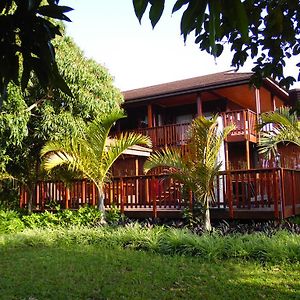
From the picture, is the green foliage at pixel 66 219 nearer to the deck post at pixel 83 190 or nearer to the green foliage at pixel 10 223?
the green foliage at pixel 10 223

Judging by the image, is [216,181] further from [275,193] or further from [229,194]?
[275,193]

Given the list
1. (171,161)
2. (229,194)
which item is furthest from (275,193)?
(171,161)

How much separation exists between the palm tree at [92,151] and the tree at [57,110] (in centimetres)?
49

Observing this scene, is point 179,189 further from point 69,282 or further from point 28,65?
point 28,65

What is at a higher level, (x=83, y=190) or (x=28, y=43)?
(x=28, y=43)

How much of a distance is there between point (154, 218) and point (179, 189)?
115 centimetres

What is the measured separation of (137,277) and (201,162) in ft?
13.2

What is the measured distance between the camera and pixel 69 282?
634 centimetres

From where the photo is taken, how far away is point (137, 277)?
6.59 metres

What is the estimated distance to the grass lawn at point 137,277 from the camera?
Answer: 225 inches

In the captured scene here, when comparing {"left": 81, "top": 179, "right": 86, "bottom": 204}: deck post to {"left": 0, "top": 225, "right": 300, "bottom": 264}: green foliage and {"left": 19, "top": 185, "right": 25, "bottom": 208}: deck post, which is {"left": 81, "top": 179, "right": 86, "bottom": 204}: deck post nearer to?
{"left": 0, "top": 225, "right": 300, "bottom": 264}: green foliage

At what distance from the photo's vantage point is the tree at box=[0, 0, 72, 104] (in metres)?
2.02

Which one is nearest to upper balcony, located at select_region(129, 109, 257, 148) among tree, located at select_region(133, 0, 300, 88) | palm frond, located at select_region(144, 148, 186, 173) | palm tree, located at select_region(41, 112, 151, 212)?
palm tree, located at select_region(41, 112, 151, 212)

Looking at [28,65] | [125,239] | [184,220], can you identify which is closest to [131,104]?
[184,220]
